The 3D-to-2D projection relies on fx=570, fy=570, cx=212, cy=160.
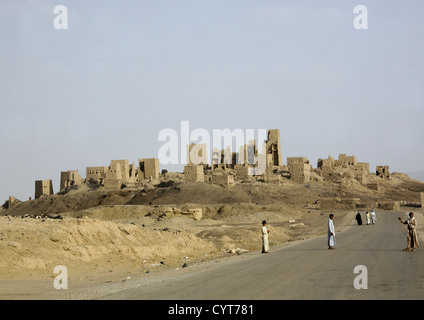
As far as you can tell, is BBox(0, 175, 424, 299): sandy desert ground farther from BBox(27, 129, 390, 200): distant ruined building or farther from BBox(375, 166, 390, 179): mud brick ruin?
BBox(375, 166, 390, 179): mud brick ruin

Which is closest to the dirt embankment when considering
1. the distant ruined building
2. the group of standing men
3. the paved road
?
the group of standing men

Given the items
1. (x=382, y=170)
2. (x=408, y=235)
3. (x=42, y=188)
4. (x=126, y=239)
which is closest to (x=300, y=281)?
(x=408, y=235)

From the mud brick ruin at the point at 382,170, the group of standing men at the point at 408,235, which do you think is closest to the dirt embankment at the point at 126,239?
the group of standing men at the point at 408,235

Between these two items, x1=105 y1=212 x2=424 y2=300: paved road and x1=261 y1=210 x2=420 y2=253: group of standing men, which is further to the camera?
x1=261 y1=210 x2=420 y2=253: group of standing men

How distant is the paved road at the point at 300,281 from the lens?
38.6 feet

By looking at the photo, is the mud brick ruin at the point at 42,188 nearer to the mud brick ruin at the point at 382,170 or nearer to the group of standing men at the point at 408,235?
the mud brick ruin at the point at 382,170

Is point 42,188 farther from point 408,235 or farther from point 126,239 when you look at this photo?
point 408,235

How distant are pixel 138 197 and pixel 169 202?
8729 mm

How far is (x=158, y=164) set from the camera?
4537 inches

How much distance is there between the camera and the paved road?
11.8 metres
